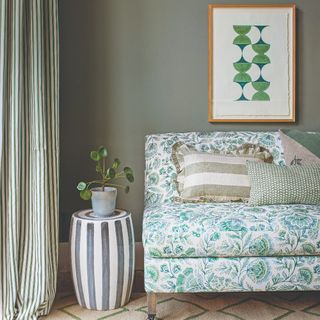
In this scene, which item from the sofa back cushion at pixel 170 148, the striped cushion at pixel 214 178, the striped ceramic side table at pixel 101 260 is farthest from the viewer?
the sofa back cushion at pixel 170 148

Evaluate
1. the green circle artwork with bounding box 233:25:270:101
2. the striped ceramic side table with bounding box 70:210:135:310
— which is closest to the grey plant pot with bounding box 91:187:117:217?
the striped ceramic side table with bounding box 70:210:135:310

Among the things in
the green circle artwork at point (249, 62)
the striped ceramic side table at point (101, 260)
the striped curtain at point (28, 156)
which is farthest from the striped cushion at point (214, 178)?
the striped curtain at point (28, 156)

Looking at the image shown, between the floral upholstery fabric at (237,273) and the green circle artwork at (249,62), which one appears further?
the green circle artwork at (249,62)

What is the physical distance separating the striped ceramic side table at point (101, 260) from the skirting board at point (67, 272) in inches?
12.7

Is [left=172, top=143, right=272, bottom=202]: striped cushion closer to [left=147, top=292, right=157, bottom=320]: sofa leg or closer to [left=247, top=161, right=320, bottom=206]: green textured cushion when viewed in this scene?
[left=247, top=161, right=320, bottom=206]: green textured cushion

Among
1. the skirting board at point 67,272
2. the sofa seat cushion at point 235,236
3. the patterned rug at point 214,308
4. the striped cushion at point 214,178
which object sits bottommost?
the patterned rug at point 214,308

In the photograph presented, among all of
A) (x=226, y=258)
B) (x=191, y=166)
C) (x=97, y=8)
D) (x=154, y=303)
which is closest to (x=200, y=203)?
(x=191, y=166)

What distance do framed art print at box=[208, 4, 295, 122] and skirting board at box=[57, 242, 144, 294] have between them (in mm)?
1009

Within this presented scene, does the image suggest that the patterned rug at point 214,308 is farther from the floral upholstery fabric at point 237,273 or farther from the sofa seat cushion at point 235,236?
the sofa seat cushion at point 235,236

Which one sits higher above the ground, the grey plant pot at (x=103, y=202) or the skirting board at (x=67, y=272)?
the grey plant pot at (x=103, y=202)

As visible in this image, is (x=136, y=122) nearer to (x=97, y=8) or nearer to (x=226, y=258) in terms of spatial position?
(x=97, y=8)

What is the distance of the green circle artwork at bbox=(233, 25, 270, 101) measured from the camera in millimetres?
2877

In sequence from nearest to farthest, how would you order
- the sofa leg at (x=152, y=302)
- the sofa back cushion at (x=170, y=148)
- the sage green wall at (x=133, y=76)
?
Answer: the sofa leg at (x=152, y=302)
the sofa back cushion at (x=170, y=148)
the sage green wall at (x=133, y=76)

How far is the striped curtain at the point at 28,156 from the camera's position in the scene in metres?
2.01
